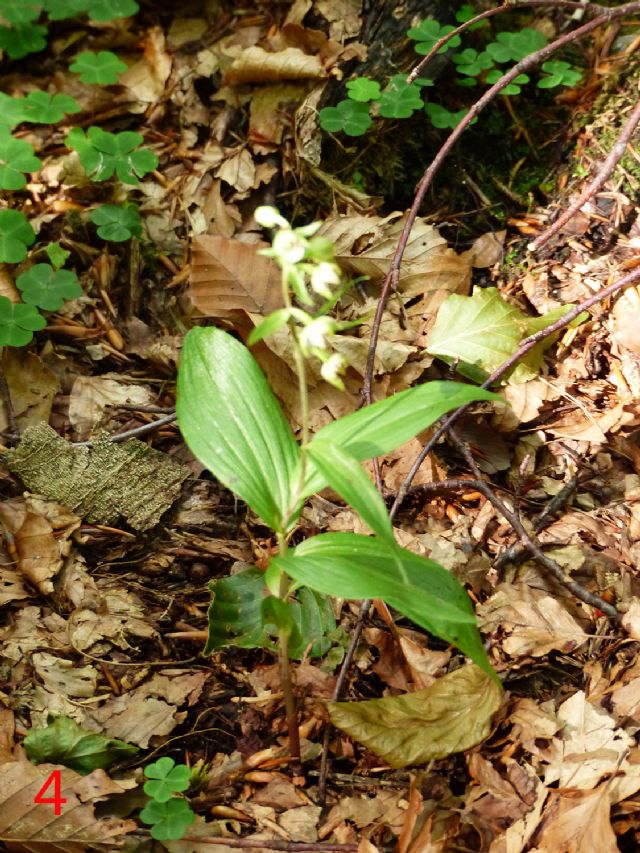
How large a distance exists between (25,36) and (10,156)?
862mm

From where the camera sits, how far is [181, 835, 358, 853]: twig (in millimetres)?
2076

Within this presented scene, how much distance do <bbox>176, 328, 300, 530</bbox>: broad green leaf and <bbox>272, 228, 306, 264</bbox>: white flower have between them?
60cm

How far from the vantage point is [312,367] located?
9.69 ft

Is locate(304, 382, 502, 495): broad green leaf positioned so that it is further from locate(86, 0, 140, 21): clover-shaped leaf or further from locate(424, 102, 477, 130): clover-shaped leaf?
locate(86, 0, 140, 21): clover-shaped leaf

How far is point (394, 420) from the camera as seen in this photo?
6.20 ft

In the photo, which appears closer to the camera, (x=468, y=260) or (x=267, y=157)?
(x=468, y=260)

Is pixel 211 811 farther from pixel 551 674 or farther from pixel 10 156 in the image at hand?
pixel 10 156

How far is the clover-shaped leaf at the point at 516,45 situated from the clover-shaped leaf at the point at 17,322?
2.30 meters

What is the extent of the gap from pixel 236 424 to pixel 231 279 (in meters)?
1.22

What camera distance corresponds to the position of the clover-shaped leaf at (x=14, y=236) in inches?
125

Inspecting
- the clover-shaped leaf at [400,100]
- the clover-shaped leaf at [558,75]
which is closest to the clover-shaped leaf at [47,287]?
the clover-shaped leaf at [400,100]

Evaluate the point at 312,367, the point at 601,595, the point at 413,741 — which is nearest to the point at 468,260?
the point at 312,367

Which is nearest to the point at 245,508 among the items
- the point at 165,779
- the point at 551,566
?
the point at 165,779

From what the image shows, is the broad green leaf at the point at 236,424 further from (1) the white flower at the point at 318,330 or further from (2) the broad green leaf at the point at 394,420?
(1) the white flower at the point at 318,330
